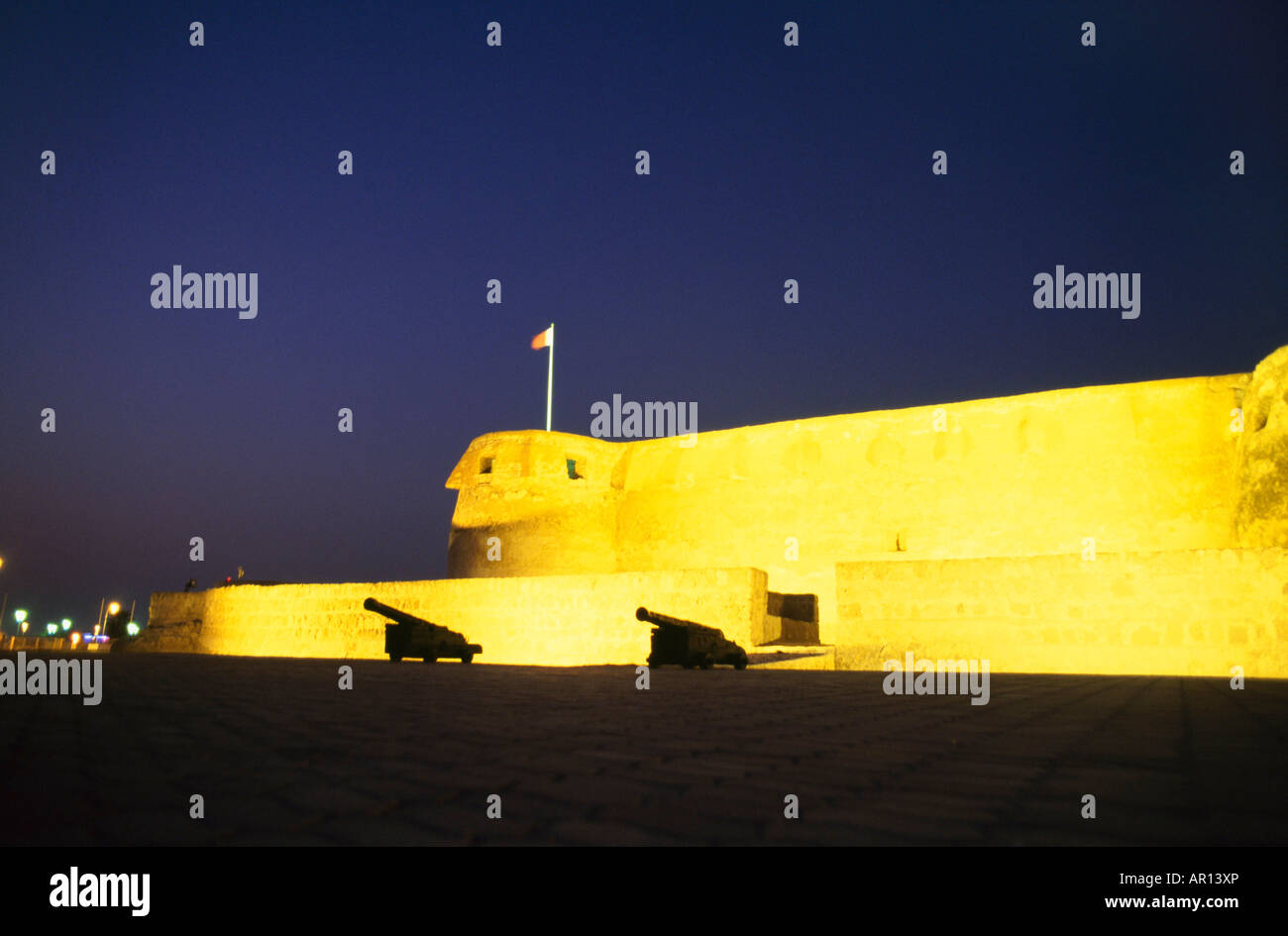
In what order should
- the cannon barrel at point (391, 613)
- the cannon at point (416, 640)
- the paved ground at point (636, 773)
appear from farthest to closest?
1. the cannon at point (416, 640)
2. the cannon barrel at point (391, 613)
3. the paved ground at point (636, 773)

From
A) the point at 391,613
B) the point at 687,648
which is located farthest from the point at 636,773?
the point at 391,613

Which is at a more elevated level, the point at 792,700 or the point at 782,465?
the point at 782,465

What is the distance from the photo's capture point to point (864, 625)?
9797mm

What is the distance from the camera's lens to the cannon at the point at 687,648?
10742mm

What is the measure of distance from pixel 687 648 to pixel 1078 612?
183 inches

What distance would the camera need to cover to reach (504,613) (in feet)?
55.2

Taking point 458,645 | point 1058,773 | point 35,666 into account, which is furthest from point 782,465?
point 1058,773
